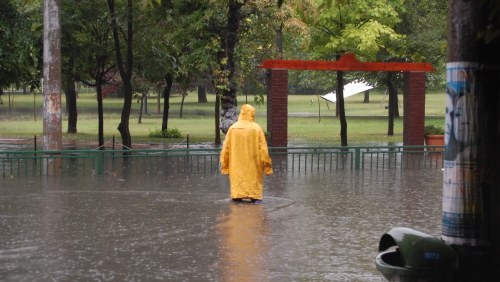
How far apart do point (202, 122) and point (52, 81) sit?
32757 millimetres

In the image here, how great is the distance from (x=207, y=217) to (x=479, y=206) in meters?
7.34

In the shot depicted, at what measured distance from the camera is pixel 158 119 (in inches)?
2163

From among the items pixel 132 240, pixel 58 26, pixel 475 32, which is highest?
pixel 58 26

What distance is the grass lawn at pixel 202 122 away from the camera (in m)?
36.9

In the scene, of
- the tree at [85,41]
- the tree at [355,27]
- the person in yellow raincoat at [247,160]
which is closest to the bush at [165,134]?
the tree at [85,41]

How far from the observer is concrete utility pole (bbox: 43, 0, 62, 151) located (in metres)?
18.4

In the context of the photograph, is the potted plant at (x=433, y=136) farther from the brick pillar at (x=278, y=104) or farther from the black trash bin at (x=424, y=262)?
the black trash bin at (x=424, y=262)

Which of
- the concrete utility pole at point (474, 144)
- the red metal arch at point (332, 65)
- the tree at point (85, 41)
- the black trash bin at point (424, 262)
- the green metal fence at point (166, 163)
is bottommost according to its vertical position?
the green metal fence at point (166, 163)

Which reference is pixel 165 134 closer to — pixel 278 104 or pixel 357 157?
pixel 278 104

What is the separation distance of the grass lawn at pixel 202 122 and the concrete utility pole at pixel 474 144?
28.0m

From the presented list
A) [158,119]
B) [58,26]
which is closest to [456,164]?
[58,26]

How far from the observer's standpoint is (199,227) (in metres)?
10.9

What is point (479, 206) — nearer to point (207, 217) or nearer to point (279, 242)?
point (279, 242)

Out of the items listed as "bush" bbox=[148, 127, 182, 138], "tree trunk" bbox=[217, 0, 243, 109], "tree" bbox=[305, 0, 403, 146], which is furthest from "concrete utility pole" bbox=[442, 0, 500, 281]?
"bush" bbox=[148, 127, 182, 138]
